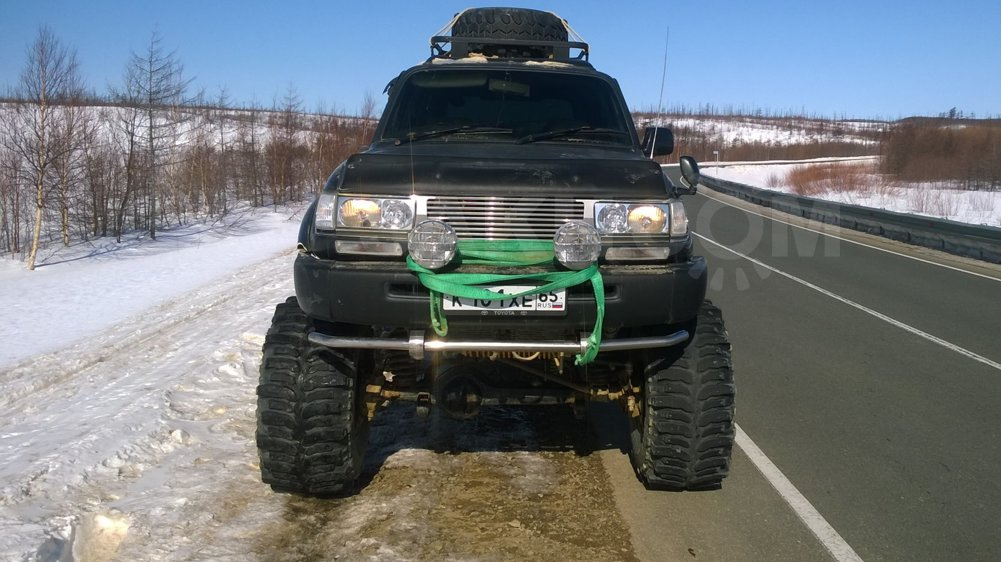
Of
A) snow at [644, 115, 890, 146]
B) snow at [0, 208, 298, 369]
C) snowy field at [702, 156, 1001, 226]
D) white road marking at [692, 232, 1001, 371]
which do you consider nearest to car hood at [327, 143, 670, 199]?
white road marking at [692, 232, 1001, 371]

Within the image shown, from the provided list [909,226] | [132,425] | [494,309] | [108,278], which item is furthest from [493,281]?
[909,226]

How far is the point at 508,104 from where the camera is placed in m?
4.85

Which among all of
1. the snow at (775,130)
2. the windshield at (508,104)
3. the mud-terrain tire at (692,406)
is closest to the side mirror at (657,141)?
the windshield at (508,104)

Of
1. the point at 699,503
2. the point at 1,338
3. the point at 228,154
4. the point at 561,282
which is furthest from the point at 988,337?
the point at 228,154

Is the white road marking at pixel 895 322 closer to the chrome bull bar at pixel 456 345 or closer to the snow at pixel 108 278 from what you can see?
the chrome bull bar at pixel 456 345

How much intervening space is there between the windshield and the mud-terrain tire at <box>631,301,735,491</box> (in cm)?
157

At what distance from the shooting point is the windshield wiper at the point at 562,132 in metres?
4.35

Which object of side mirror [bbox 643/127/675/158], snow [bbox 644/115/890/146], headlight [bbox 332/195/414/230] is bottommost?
headlight [bbox 332/195/414/230]

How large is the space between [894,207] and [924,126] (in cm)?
2175

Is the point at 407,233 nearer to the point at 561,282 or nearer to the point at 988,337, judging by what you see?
the point at 561,282

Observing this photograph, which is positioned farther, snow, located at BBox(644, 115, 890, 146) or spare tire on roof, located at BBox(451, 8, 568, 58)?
snow, located at BBox(644, 115, 890, 146)

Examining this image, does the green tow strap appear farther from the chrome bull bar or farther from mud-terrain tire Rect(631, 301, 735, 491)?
mud-terrain tire Rect(631, 301, 735, 491)

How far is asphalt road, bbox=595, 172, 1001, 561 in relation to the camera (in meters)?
3.52

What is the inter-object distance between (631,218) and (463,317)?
908 millimetres
